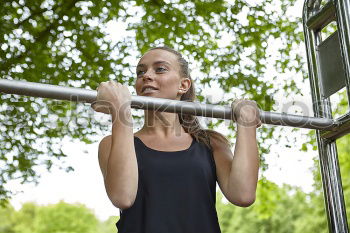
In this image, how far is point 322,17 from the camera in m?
2.04

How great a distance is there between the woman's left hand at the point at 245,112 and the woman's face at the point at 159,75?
384 mm

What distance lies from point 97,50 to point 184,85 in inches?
134

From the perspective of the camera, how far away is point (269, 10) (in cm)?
573

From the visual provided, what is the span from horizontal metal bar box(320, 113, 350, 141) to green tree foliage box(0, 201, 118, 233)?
31.8 metres

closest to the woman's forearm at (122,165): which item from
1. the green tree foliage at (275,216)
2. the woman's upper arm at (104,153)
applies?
the woman's upper arm at (104,153)

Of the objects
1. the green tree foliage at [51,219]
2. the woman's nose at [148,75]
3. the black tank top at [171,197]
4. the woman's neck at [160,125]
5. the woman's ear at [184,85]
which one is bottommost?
the black tank top at [171,197]

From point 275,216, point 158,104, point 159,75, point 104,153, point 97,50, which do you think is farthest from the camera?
point 275,216

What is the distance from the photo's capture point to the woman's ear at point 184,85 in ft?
7.41

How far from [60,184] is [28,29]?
2491 centimetres

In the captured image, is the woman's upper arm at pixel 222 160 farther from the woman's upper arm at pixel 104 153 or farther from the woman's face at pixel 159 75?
the woman's upper arm at pixel 104 153

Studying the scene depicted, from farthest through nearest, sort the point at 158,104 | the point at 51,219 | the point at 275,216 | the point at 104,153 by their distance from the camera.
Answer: the point at 51,219, the point at 275,216, the point at 104,153, the point at 158,104

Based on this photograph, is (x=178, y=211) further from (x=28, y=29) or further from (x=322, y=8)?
(x=28, y=29)

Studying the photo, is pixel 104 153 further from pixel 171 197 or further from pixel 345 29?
pixel 345 29

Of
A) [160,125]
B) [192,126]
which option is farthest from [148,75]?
[192,126]
